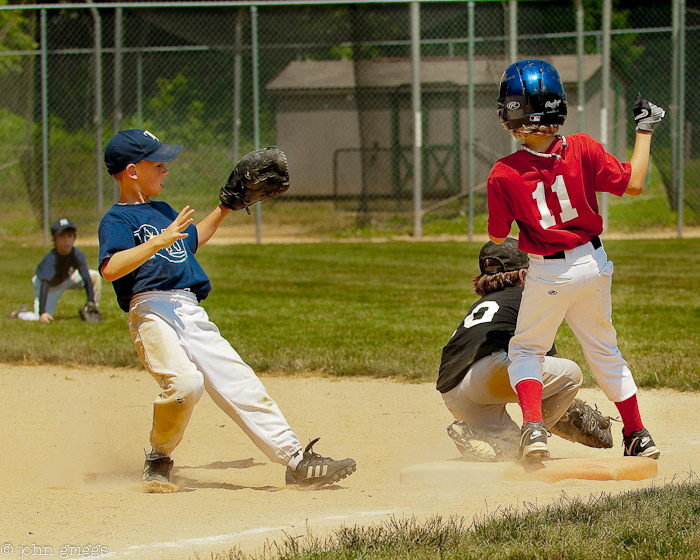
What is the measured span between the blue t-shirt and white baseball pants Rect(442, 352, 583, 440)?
4.29 ft

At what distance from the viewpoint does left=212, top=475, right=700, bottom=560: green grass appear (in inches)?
114

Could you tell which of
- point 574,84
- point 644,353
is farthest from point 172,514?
point 574,84

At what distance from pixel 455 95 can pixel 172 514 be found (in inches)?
503

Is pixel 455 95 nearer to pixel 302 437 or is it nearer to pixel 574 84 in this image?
pixel 574 84

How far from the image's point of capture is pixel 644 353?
6836mm

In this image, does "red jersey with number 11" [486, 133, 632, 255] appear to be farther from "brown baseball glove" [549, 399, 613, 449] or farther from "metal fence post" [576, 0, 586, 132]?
"metal fence post" [576, 0, 586, 132]

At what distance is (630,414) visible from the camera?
4328 millimetres

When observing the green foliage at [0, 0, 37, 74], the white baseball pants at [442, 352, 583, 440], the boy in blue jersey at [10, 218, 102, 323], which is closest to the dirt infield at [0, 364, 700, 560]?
the white baseball pants at [442, 352, 583, 440]

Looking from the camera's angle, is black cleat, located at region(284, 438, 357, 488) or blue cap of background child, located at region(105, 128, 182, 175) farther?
blue cap of background child, located at region(105, 128, 182, 175)

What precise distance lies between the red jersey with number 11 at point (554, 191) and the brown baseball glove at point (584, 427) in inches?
42.5

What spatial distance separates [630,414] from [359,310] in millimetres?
5109

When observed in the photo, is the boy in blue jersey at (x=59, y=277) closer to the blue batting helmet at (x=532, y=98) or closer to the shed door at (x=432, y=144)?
the blue batting helmet at (x=532, y=98)

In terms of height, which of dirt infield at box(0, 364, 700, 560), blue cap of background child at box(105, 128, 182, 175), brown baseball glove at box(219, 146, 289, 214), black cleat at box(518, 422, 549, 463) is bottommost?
dirt infield at box(0, 364, 700, 560)

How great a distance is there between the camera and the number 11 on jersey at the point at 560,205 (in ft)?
13.1
